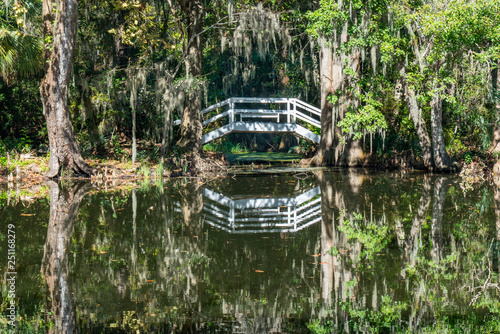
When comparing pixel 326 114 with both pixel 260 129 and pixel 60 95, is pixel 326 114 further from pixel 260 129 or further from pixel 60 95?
pixel 60 95

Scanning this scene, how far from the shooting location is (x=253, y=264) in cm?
646

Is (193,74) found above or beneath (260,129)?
above

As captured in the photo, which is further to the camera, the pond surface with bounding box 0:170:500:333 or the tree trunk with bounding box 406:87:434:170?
the tree trunk with bounding box 406:87:434:170

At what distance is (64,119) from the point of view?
16.4 m

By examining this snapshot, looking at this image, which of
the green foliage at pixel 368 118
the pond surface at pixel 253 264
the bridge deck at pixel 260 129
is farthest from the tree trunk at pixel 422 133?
the pond surface at pixel 253 264

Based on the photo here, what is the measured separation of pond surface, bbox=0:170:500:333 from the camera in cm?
468

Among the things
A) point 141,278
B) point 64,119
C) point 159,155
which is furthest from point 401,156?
point 141,278

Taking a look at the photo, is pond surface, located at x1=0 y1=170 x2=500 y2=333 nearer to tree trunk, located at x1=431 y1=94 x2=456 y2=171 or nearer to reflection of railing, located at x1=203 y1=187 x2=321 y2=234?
reflection of railing, located at x1=203 y1=187 x2=321 y2=234

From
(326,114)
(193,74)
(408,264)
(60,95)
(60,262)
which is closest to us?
(408,264)

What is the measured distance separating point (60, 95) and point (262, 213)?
8.54m

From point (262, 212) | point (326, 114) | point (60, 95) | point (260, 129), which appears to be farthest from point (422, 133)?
point (60, 95)

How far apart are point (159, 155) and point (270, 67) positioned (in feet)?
40.8

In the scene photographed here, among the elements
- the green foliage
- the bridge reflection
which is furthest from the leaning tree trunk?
the green foliage

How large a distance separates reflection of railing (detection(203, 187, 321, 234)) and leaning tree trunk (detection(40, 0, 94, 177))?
212 inches
